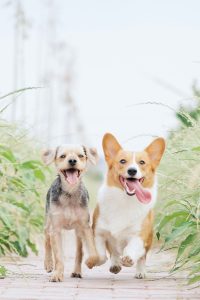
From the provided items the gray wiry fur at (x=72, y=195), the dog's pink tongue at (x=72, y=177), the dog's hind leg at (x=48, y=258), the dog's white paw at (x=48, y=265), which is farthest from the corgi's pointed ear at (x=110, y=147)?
the dog's white paw at (x=48, y=265)

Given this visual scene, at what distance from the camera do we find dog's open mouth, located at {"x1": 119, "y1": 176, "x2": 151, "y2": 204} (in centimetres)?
670

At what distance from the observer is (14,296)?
5.58 meters

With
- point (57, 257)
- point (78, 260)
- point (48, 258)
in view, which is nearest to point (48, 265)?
point (48, 258)

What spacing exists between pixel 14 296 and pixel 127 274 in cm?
210

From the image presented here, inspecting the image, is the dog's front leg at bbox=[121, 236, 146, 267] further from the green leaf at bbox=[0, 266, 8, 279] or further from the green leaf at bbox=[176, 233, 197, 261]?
the green leaf at bbox=[0, 266, 8, 279]

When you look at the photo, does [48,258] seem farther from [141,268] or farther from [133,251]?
[133,251]

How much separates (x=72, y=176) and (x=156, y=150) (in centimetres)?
68

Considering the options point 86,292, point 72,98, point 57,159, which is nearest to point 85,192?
point 57,159

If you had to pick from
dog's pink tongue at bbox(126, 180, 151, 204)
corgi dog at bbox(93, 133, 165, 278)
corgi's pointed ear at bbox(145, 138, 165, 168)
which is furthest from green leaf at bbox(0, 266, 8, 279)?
corgi's pointed ear at bbox(145, 138, 165, 168)

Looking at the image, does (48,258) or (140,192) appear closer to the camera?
(140,192)

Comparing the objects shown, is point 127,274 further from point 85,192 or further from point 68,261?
point 68,261

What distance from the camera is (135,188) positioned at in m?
6.72

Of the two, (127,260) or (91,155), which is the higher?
(91,155)

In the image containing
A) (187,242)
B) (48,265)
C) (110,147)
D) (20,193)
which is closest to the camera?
(187,242)
